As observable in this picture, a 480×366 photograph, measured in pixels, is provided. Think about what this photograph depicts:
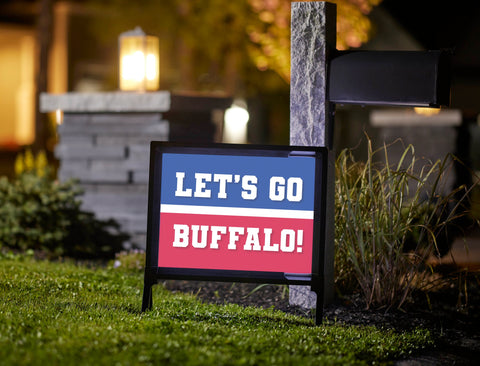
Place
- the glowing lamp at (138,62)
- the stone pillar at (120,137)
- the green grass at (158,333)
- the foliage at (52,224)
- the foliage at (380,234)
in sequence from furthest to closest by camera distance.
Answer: the glowing lamp at (138,62) < the stone pillar at (120,137) < the foliage at (52,224) < the foliage at (380,234) < the green grass at (158,333)

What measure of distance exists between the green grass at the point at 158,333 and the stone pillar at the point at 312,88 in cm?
71

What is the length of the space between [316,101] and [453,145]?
8146 mm

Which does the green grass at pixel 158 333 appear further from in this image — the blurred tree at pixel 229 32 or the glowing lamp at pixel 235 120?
the blurred tree at pixel 229 32

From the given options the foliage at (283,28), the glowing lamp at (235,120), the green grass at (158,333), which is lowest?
the green grass at (158,333)

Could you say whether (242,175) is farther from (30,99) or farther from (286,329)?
(30,99)

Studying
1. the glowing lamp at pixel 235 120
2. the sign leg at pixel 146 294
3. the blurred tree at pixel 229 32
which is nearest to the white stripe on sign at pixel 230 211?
the sign leg at pixel 146 294

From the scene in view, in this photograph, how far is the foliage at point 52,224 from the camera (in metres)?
9.73

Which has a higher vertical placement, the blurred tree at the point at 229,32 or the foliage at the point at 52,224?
the blurred tree at the point at 229,32

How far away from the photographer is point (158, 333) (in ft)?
18.2

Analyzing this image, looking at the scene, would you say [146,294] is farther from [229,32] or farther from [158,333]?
[229,32]

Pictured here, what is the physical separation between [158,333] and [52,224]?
15.4ft

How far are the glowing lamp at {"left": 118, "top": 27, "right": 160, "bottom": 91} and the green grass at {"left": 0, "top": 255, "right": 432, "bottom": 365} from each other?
3.94 m

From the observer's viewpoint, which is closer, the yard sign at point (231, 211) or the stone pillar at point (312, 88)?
the yard sign at point (231, 211)

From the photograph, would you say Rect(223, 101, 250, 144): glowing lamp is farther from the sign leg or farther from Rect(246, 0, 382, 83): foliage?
the sign leg
